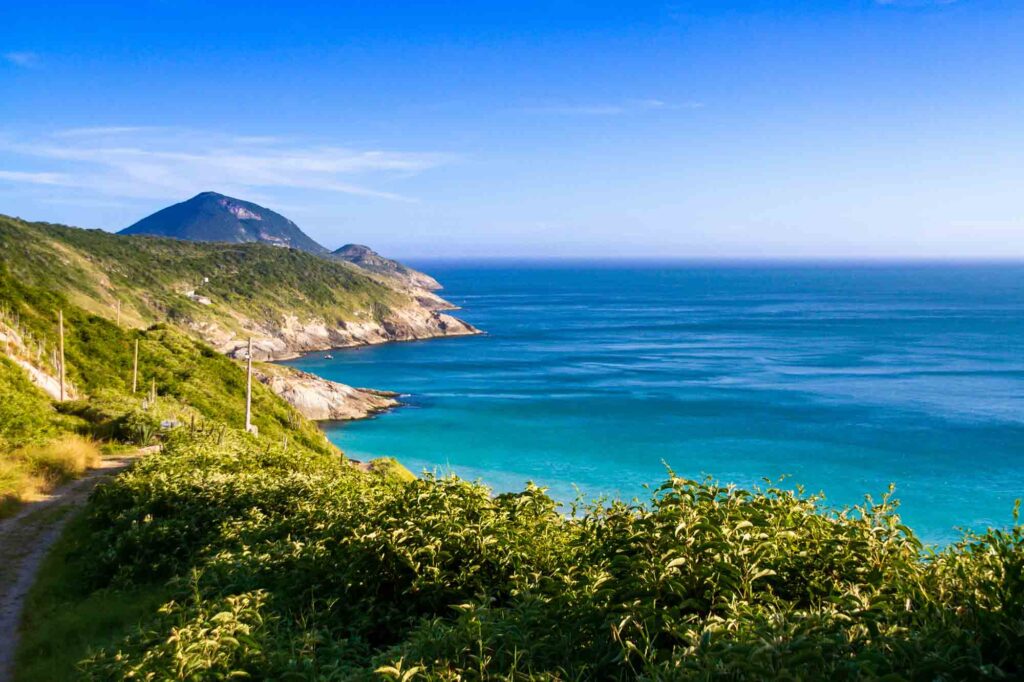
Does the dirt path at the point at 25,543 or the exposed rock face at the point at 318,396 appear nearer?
the dirt path at the point at 25,543

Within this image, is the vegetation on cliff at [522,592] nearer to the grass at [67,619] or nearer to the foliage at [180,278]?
the grass at [67,619]

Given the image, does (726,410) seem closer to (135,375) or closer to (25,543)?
(135,375)

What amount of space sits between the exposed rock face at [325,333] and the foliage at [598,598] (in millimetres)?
107485

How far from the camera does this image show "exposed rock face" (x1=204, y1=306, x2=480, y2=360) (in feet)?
367

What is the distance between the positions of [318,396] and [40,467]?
57.9 metres

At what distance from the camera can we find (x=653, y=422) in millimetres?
70750

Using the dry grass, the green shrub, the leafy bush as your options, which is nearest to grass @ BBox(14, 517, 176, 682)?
the dry grass

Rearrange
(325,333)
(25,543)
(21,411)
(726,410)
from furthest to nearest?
1. (325,333)
2. (726,410)
3. (21,411)
4. (25,543)

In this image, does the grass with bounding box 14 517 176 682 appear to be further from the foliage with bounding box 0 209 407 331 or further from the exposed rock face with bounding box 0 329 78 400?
the foliage with bounding box 0 209 407 331

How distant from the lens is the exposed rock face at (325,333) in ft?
367

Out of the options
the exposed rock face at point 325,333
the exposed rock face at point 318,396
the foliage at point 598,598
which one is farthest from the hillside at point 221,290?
the foliage at point 598,598

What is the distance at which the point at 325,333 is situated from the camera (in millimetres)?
132500

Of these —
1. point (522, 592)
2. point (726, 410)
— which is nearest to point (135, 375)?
point (522, 592)

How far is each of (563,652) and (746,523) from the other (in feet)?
5.87
